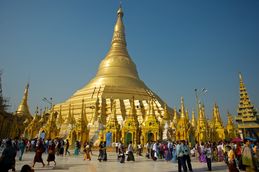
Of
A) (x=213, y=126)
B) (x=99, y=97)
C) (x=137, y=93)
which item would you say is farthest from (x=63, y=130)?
(x=213, y=126)

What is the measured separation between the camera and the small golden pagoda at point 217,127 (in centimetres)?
3056

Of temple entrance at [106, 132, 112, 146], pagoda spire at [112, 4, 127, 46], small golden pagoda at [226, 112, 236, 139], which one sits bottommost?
temple entrance at [106, 132, 112, 146]

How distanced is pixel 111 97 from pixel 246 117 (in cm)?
2305

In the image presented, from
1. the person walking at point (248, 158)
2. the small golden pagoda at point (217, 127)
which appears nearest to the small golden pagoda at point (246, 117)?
the small golden pagoda at point (217, 127)

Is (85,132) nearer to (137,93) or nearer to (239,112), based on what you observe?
(137,93)

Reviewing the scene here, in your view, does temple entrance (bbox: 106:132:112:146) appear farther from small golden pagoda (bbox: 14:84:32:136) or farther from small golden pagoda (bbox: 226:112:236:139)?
small golden pagoda (bbox: 14:84:32:136)

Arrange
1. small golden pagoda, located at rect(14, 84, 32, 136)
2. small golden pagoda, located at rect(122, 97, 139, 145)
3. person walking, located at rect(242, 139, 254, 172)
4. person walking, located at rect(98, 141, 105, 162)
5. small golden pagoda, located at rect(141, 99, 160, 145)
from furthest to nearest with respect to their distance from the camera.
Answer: small golden pagoda, located at rect(14, 84, 32, 136) < small golden pagoda, located at rect(122, 97, 139, 145) < small golden pagoda, located at rect(141, 99, 160, 145) < person walking, located at rect(98, 141, 105, 162) < person walking, located at rect(242, 139, 254, 172)

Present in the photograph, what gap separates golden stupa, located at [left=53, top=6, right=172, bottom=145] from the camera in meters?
34.5

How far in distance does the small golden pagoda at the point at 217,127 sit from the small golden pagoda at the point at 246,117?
250cm

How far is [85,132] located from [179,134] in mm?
12697

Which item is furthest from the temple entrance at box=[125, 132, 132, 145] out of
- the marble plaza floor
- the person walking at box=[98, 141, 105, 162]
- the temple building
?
the marble plaza floor

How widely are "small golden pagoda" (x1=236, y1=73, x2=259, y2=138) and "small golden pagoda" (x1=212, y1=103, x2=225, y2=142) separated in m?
2.50

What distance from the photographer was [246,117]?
3014cm

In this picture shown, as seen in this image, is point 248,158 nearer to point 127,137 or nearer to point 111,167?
point 111,167
